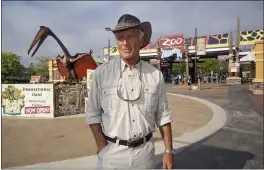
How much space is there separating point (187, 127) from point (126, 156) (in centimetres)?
561

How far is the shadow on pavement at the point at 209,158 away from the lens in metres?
4.58

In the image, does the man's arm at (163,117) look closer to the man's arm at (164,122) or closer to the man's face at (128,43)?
the man's arm at (164,122)

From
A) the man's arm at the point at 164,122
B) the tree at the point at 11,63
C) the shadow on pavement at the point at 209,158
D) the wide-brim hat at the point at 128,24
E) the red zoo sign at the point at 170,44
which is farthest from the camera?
the tree at the point at 11,63

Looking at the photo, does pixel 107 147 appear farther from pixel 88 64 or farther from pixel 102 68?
pixel 88 64

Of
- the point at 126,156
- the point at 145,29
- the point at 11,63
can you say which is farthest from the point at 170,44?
the point at 11,63

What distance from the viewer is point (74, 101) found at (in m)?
10.6

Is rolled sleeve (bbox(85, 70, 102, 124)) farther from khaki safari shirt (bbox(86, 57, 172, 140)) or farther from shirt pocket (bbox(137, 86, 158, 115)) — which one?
shirt pocket (bbox(137, 86, 158, 115))

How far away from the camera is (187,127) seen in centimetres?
744

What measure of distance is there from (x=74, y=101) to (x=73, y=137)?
4.30 meters

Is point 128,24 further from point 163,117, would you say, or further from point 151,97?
point 163,117

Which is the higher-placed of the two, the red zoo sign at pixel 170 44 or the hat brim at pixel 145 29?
the red zoo sign at pixel 170 44

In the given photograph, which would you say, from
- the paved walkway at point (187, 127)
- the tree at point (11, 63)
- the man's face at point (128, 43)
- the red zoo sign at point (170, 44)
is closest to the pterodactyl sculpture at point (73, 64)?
the red zoo sign at point (170, 44)

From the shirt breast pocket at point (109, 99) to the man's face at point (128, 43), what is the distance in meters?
0.29

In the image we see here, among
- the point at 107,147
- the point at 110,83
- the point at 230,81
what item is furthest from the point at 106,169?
the point at 230,81
